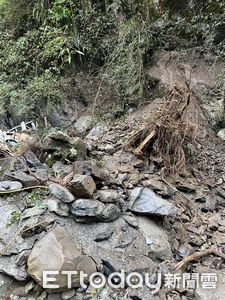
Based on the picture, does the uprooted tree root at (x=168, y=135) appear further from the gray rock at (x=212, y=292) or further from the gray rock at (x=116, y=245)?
the gray rock at (x=212, y=292)

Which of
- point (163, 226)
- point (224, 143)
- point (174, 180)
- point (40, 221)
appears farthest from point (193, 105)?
point (40, 221)

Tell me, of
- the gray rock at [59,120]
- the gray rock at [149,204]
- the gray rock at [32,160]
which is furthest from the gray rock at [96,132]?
the gray rock at [149,204]

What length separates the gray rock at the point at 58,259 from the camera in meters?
2.37

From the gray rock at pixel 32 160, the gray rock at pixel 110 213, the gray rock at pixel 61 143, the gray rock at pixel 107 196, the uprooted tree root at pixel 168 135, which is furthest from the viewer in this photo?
the uprooted tree root at pixel 168 135

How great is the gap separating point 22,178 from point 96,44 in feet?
9.93

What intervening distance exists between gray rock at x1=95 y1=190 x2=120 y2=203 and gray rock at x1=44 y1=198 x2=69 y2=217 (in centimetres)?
31

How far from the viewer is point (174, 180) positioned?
3686 mm

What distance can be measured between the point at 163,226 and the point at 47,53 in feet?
11.2

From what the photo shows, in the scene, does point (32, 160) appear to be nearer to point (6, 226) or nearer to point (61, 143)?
point (61, 143)

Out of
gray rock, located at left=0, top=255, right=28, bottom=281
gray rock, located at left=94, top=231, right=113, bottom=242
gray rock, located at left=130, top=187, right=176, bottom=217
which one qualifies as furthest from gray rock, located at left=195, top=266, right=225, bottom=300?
gray rock, located at left=0, top=255, right=28, bottom=281

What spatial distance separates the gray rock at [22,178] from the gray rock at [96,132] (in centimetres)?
148

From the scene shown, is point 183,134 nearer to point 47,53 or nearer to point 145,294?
point 145,294

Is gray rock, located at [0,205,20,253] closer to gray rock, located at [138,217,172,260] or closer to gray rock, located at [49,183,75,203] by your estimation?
gray rock, located at [49,183,75,203]

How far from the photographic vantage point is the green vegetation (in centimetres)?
487
